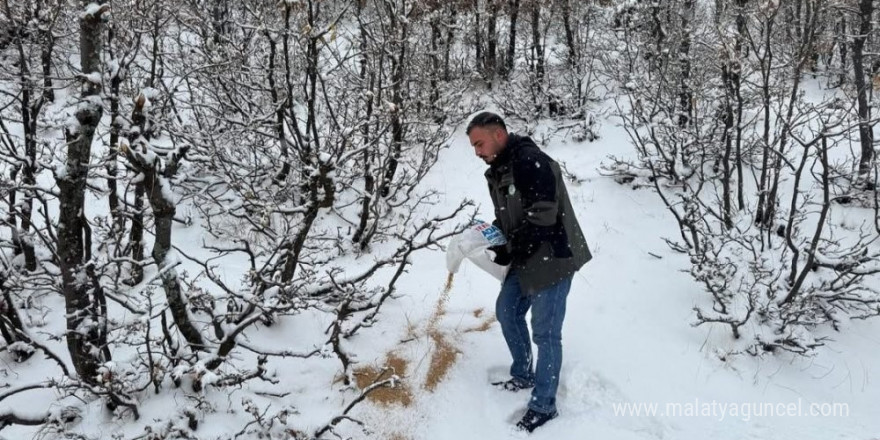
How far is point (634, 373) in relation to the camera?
3.50 meters

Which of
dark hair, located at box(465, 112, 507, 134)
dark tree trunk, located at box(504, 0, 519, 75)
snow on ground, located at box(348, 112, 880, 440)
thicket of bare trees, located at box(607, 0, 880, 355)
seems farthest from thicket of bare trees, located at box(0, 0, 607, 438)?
thicket of bare trees, located at box(607, 0, 880, 355)

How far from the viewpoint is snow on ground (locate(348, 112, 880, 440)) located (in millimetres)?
3119

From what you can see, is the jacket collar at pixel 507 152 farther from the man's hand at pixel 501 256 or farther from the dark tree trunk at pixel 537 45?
the dark tree trunk at pixel 537 45

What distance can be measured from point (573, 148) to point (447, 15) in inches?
151

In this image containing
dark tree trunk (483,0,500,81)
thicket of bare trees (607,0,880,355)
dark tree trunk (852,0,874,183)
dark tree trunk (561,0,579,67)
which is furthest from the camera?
dark tree trunk (483,0,500,81)

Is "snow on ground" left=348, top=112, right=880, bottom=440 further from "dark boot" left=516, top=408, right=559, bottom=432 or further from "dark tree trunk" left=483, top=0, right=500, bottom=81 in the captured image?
"dark tree trunk" left=483, top=0, right=500, bottom=81

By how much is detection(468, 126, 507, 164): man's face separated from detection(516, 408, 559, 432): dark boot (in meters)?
1.48

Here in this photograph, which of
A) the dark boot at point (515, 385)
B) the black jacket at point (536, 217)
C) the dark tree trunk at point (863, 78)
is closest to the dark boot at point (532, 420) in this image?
the dark boot at point (515, 385)

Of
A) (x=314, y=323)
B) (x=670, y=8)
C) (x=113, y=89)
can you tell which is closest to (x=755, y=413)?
(x=314, y=323)

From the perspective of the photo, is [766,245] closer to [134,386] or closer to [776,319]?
[776,319]

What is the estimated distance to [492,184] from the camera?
126 inches

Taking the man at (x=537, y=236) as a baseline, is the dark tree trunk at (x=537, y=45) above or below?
above

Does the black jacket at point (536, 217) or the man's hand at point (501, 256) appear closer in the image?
the black jacket at point (536, 217)

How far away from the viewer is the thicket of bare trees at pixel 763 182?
3.92 metres
